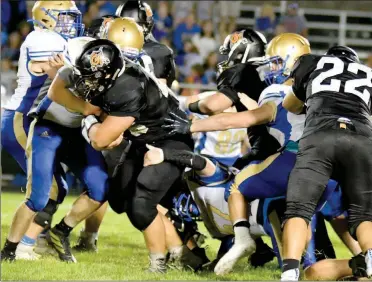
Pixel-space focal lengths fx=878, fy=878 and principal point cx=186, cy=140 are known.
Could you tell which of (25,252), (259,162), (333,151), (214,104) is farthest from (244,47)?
(25,252)

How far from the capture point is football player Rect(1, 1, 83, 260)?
5492 millimetres

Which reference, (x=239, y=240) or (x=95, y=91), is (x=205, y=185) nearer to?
(x=239, y=240)

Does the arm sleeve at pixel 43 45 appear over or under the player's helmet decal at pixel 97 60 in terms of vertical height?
under

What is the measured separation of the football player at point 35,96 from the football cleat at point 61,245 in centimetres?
10

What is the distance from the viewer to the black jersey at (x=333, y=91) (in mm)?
4609

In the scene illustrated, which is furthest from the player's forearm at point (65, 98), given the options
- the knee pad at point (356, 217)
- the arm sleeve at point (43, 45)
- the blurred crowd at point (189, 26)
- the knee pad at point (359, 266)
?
the blurred crowd at point (189, 26)

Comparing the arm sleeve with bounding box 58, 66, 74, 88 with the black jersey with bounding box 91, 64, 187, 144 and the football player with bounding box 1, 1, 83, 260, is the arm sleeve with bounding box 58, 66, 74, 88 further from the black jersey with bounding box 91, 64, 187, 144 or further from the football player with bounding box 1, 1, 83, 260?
the football player with bounding box 1, 1, 83, 260

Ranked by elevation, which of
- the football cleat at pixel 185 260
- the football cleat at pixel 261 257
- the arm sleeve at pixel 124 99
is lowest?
the football cleat at pixel 261 257

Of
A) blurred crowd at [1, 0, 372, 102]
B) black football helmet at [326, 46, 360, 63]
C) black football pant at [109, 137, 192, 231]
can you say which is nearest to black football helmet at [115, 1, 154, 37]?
black football pant at [109, 137, 192, 231]

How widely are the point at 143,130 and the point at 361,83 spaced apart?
4.29 feet

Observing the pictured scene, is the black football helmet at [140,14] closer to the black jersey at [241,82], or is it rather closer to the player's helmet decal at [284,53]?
the black jersey at [241,82]

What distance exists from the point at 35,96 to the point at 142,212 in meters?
1.33

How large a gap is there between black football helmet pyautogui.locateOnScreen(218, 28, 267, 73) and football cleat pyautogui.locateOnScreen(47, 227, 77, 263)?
1508 millimetres

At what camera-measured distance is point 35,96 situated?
5898 millimetres
